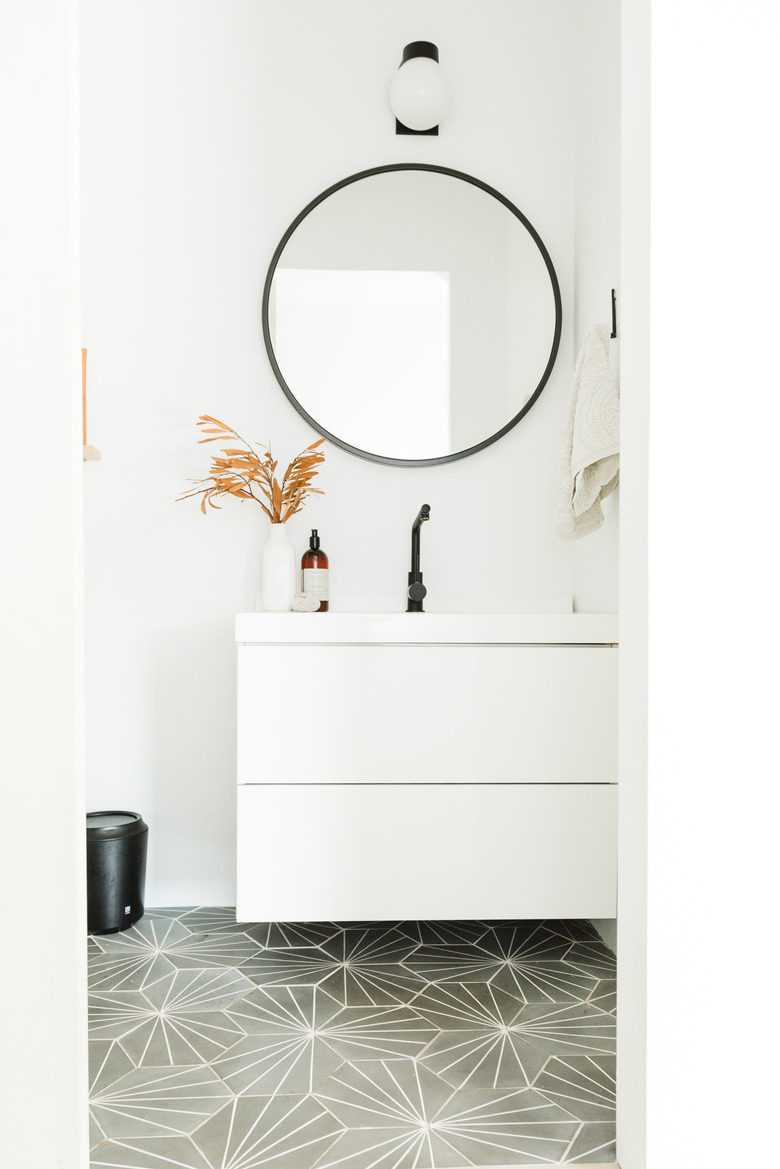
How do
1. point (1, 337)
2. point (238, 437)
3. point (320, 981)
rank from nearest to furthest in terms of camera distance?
point (1, 337) → point (320, 981) → point (238, 437)

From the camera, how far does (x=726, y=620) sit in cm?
101

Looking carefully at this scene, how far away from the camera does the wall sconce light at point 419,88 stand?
6.82ft

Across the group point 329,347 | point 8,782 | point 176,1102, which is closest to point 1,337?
point 8,782

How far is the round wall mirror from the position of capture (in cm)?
216

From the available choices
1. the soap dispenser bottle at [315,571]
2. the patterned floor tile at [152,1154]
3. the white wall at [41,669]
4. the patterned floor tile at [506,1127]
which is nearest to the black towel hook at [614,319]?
the soap dispenser bottle at [315,571]

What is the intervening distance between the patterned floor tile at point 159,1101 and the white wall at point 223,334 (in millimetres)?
795

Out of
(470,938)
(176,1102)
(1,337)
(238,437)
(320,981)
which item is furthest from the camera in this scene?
(238,437)

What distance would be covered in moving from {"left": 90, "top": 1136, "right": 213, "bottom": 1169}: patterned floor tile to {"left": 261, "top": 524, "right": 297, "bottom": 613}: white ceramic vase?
1.09 meters

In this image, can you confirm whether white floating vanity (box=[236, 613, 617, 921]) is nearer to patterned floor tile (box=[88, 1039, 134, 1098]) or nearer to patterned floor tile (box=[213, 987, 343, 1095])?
patterned floor tile (box=[213, 987, 343, 1095])

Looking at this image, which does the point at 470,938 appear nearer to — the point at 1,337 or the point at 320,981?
the point at 320,981

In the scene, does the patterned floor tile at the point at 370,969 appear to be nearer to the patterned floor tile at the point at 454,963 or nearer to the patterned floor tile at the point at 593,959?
the patterned floor tile at the point at 454,963

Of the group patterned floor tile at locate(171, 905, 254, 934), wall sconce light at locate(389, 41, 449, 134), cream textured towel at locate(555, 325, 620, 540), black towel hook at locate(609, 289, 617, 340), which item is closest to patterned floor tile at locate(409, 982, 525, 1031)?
patterned floor tile at locate(171, 905, 254, 934)

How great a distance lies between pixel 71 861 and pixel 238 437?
129 cm

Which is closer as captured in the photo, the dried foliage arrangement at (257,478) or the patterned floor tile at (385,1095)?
the patterned floor tile at (385,1095)
